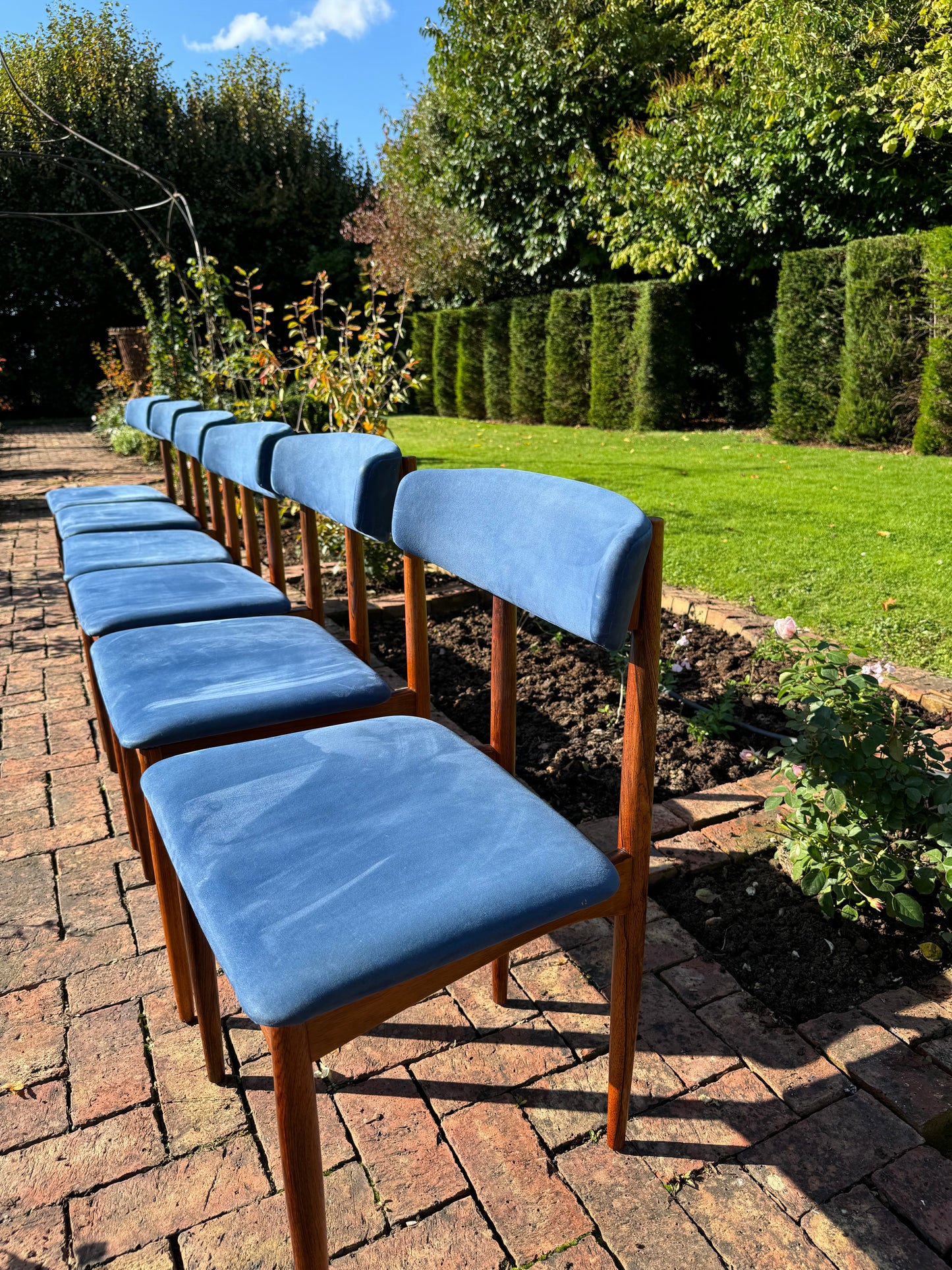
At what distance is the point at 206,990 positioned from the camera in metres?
1.50

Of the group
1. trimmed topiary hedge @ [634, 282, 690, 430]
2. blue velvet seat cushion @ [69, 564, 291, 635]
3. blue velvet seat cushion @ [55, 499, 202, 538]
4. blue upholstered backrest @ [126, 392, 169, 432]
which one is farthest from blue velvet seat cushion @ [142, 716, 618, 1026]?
trimmed topiary hedge @ [634, 282, 690, 430]

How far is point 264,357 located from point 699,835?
157 inches

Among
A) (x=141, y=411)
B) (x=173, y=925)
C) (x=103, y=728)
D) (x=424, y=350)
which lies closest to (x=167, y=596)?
(x=103, y=728)

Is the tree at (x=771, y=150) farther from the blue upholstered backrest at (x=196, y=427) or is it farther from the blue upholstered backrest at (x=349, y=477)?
the blue upholstered backrest at (x=349, y=477)

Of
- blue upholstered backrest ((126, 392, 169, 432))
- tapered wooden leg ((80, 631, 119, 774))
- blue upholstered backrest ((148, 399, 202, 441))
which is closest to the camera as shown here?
tapered wooden leg ((80, 631, 119, 774))

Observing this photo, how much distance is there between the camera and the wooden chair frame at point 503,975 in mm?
1036

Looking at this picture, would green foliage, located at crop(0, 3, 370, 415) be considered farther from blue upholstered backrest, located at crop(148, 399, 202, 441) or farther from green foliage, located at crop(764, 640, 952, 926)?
green foliage, located at crop(764, 640, 952, 926)

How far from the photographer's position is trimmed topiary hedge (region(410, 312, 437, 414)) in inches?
657

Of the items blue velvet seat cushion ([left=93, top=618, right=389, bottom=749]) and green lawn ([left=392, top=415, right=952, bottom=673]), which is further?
green lawn ([left=392, top=415, right=952, bottom=673])

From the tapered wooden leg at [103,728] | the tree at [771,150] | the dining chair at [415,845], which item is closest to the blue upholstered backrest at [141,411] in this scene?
the tapered wooden leg at [103,728]

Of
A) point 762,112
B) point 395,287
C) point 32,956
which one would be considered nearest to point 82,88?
point 395,287

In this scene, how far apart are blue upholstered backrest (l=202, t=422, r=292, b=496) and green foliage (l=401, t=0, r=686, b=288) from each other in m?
12.4

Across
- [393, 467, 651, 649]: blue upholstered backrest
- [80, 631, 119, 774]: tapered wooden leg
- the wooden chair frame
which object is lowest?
[80, 631, 119, 774]: tapered wooden leg

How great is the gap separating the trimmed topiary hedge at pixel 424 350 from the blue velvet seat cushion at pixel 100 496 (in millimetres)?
12515
